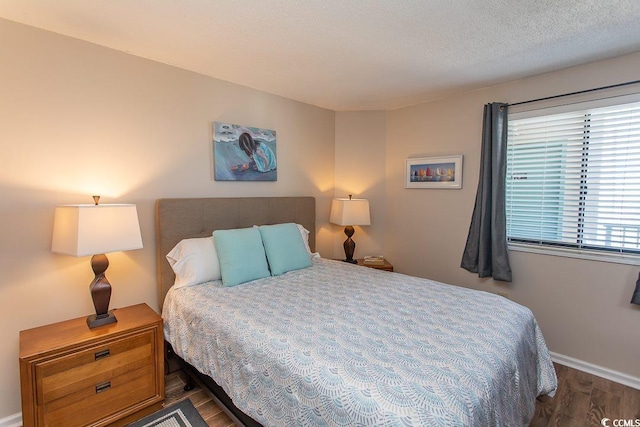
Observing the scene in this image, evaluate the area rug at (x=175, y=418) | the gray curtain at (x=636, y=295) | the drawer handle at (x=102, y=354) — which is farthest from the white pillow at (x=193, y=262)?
the gray curtain at (x=636, y=295)

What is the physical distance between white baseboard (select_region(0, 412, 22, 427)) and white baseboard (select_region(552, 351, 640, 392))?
400 centimetres

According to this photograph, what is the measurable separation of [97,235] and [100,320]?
562mm

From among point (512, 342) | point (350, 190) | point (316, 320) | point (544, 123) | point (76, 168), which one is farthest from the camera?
point (350, 190)

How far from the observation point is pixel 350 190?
389cm

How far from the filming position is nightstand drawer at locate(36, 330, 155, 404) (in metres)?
1.61

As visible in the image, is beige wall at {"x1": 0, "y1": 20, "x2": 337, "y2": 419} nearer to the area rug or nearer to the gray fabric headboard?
the gray fabric headboard

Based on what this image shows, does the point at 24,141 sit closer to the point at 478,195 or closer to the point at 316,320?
the point at 316,320

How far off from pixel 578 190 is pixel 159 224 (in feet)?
11.2

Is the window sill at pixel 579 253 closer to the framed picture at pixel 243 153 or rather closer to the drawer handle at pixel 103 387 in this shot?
the framed picture at pixel 243 153

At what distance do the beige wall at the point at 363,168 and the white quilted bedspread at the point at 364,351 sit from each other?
159 centimetres

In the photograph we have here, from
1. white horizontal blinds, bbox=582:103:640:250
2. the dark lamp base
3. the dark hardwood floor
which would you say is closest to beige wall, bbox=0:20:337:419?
the dark lamp base

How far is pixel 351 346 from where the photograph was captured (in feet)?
4.62

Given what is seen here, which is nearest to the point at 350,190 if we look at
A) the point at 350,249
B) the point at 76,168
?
the point at 350,249

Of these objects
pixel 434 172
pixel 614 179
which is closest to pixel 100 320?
pixel 434 172
